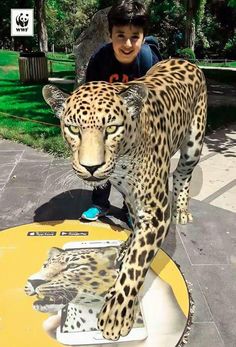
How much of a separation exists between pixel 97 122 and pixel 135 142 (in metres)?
0.42

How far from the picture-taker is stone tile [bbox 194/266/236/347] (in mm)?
2939

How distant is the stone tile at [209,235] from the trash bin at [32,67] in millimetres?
10091

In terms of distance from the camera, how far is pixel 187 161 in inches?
152

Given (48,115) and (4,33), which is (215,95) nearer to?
(48,115)

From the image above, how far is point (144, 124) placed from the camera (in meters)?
2.49

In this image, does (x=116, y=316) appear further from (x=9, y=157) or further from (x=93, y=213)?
(x=9, y=157)

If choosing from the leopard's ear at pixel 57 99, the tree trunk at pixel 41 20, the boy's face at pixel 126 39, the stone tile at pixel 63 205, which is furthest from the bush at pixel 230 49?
the leopard's ear at pixel 57 99

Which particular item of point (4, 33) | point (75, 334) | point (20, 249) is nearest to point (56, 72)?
point (20, 249)

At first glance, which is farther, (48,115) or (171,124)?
(48,115)

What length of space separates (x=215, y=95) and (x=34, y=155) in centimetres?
712

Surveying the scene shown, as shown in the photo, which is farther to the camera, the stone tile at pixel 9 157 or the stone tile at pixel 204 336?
the stone tile at pixel 9 157

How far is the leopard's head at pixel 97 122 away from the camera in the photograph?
1.97 m

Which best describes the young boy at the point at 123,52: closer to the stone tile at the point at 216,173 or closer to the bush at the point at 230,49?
the stone tile at the point at 216,173

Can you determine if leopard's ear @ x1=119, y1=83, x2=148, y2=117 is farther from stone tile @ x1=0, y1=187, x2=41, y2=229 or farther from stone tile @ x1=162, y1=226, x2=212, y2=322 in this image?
stone tile @ x1=0, y1=187, x2=41, y2=229
